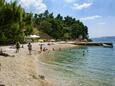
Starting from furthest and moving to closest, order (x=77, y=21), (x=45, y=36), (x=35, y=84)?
(x=77, y=21) < (x=45, y=36) < (x=35, y=84)

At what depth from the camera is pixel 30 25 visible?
7019 centimetres

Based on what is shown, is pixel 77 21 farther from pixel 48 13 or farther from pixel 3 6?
pixel 3 6

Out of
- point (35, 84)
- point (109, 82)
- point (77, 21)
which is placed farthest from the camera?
point (77, 21)

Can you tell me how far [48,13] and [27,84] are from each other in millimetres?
124348

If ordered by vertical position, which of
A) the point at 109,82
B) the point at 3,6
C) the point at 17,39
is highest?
the point at 3,6

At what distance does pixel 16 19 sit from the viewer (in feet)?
150

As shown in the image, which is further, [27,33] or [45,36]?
[45,36]

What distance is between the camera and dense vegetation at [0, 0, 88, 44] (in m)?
45.3

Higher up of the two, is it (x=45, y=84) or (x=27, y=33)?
(x=27, y=33)

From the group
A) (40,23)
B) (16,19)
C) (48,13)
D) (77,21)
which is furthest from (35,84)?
(77,21)

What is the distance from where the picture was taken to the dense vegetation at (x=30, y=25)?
4531 centimetres

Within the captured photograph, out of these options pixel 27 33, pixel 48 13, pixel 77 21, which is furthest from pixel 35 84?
pixel 77 21

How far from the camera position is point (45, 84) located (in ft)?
69.5

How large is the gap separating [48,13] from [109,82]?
11900 cm
